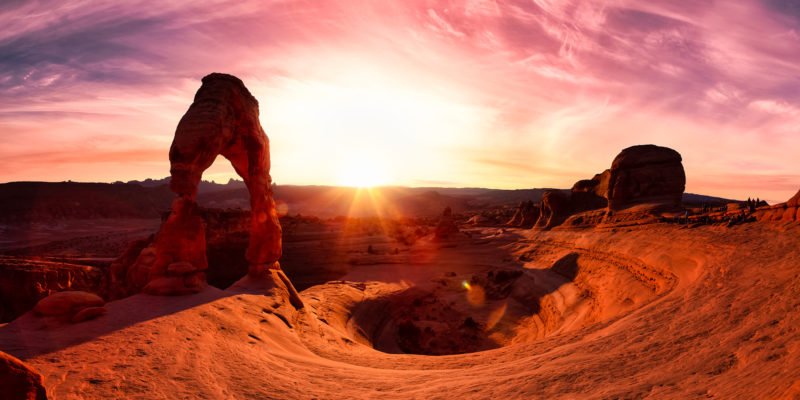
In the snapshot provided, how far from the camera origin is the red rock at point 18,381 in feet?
11.2

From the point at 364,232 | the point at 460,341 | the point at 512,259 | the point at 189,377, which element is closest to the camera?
the point at 189,377

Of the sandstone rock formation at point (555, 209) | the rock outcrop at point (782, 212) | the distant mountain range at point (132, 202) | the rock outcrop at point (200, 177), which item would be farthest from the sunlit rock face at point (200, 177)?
the sandstone rock formation at point (555, 209)

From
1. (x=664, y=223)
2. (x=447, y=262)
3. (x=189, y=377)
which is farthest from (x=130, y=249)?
(x=664, y=223)

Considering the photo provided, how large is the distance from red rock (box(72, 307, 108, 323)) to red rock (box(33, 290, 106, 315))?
207 millimetres

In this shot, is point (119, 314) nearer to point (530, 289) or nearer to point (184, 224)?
point (184, 224)

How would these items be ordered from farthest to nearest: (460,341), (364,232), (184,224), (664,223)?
1. (364,232)
2. (664,223)
3. (460,341)
4. (184,224)

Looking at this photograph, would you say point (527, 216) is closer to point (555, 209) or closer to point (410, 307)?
point (555, 209)

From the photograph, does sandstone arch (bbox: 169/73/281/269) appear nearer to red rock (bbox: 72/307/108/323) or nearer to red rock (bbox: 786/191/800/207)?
red rock (bbox: 72/307/108/323)

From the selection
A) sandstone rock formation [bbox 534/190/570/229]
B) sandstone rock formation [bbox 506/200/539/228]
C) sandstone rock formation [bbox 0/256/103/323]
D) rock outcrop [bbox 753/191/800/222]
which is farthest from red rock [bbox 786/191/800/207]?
sandstone rock formation [bbox 0/256/103/323]

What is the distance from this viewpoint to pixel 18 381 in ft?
11.7

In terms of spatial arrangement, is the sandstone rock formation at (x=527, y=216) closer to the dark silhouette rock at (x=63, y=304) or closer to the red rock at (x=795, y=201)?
the red rock at (x=795, y=201)

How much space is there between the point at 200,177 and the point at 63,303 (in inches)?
203

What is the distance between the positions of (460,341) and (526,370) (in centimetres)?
1023

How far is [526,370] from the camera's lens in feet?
18.6
